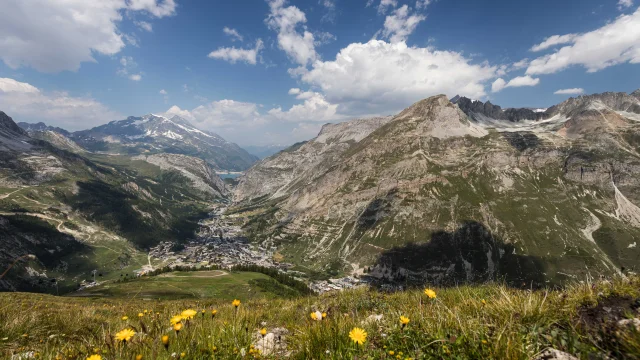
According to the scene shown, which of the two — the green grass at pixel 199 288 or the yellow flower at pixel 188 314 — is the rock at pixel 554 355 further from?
the green grass at pixel 199 288

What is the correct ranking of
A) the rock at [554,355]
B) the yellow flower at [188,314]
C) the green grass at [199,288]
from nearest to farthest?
the rock at [554,355] < the yellow flower at [188,314] < the green grass at [199,288]

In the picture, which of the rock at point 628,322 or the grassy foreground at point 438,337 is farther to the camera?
the rock at point 628,322

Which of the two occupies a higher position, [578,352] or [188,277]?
[578,352]

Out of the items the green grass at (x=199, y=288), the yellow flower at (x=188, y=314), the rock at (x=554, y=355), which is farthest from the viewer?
the green grass at (x=199, y=288)

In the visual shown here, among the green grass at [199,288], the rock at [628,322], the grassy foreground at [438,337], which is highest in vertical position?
the rock at [628,322]

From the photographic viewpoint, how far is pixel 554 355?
12.5 feet

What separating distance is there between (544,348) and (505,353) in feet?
3.44

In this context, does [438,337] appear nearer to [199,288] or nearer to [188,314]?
[188,314]

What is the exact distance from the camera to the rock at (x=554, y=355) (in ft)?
12.1

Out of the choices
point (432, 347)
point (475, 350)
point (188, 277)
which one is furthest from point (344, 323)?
point (188, 277)

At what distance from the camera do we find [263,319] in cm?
1038

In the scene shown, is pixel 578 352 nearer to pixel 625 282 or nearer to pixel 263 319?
pixel 625 282

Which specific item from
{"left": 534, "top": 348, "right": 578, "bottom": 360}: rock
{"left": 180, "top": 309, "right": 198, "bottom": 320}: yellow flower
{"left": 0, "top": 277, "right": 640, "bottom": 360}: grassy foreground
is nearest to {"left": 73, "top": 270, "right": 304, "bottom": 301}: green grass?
{"left": 0, "top": 277, "right": 640, "bottom": 360}: grassy foreground

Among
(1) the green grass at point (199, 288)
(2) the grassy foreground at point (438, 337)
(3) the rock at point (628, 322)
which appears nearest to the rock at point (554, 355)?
(2) the grassy foreground at point (438, 337)
